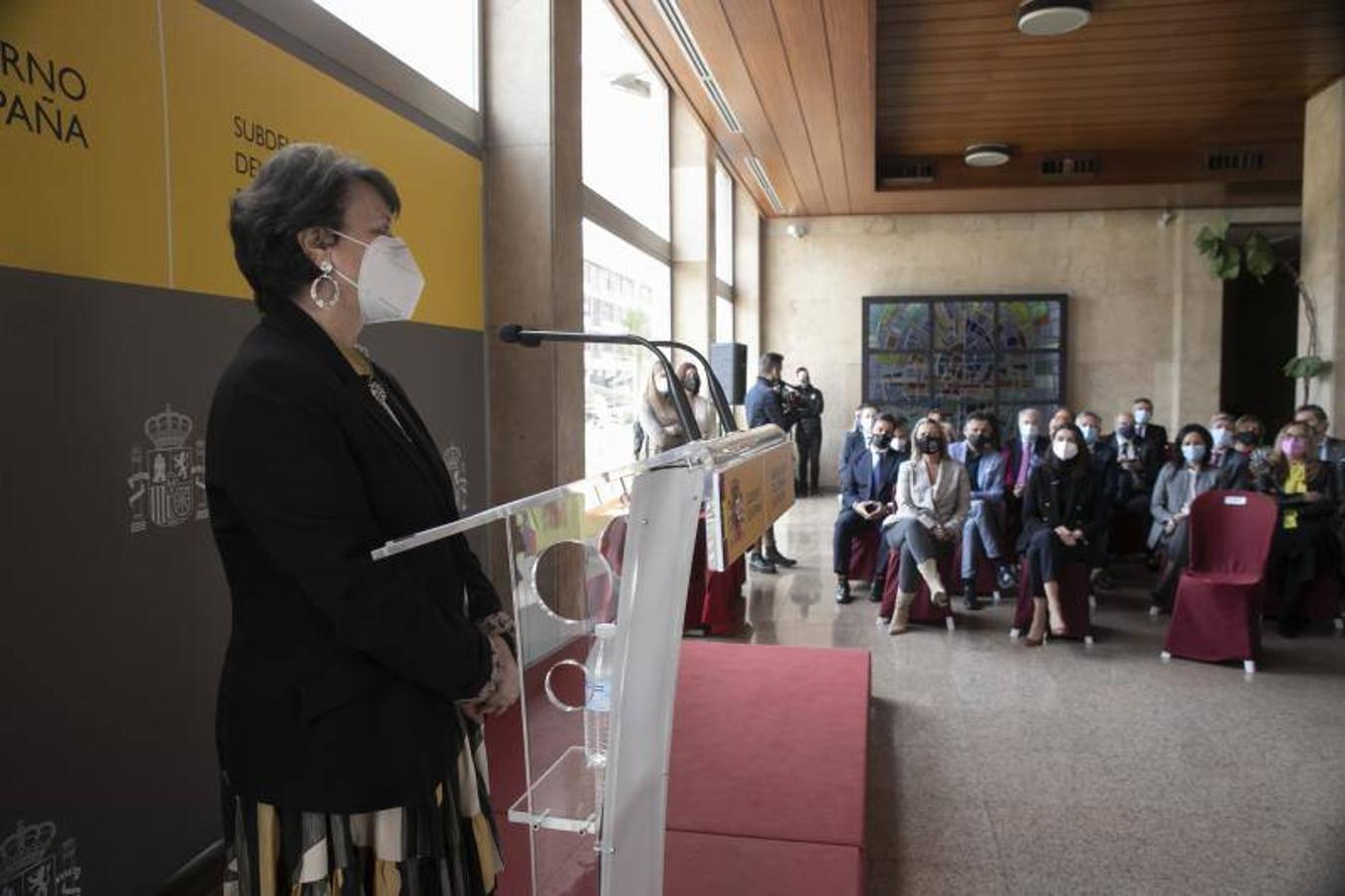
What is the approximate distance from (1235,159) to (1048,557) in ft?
23.0

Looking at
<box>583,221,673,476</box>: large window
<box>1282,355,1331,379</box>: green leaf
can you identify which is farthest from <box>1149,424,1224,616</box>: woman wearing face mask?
<box>583,221,673,476</box>: large window

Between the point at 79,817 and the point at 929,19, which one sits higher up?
the point at 929,19

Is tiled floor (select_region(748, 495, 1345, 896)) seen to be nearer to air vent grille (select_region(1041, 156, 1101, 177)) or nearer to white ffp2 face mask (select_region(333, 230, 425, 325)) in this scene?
white ffp2 face mask (select_region(333, 230, 425, 325))

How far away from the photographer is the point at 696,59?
6379mm

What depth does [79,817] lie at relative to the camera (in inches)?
79.0

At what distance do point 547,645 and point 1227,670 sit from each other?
4546mm

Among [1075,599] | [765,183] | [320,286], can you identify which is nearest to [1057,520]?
[1075,599]

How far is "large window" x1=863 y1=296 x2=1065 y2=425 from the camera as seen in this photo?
40.2 feet

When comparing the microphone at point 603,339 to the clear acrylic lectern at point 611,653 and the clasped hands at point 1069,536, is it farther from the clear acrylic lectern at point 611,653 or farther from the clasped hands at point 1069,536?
the clasped hands at point 1069,536

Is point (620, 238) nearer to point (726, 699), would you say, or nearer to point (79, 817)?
point (726, 699)

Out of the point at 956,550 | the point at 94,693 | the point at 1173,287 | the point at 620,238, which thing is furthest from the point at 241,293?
the point at 1173,287

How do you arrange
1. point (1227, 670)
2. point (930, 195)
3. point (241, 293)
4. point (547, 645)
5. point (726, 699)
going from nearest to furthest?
point (547, 645)
point (241, 293)
point (726, 699)
point (1227, 670)
point (930, 195)

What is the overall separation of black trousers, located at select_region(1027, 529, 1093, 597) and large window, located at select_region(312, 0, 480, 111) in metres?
3.66

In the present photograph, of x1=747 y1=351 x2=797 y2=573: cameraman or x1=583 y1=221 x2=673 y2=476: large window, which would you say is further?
x1=747 y1=351 x2=797 y2=573: cameraman
